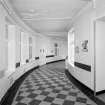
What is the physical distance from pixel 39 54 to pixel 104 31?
711cm

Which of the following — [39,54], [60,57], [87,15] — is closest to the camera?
[87,15]

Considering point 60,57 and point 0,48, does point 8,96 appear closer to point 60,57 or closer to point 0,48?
point 0,48

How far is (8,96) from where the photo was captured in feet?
11.3

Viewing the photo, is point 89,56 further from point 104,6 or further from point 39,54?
point 39,54

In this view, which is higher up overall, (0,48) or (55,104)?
(0,48)

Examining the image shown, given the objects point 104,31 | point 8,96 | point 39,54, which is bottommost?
point 8,96

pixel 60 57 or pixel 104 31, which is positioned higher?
pixel 104 31

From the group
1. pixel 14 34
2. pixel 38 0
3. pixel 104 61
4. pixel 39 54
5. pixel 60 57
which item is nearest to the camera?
pixel 38 0

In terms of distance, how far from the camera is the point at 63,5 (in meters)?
3.74

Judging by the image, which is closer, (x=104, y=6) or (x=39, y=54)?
(x=104, y=6)

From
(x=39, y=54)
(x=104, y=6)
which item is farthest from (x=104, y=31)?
(x=39, y=54)

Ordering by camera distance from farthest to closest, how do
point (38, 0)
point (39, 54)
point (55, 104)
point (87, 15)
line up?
point (39, 54), point (87, 15), point (38, 0), point (55, 104)

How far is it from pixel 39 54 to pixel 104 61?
7.03m

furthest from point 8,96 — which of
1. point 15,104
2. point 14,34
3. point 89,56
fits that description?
point 89,56
